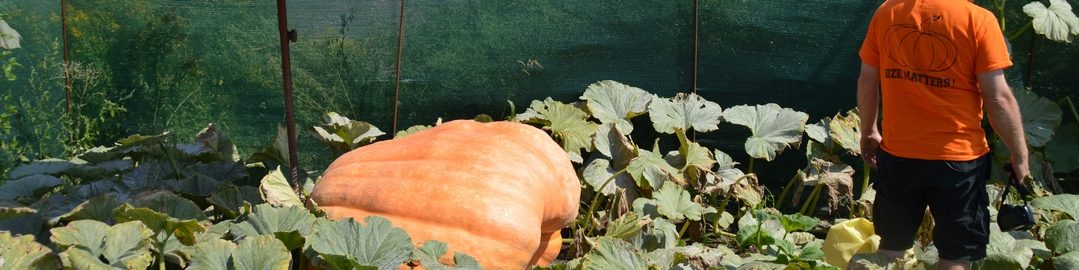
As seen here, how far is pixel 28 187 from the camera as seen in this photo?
4.69 meters

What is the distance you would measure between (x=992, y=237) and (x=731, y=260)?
3.15ft

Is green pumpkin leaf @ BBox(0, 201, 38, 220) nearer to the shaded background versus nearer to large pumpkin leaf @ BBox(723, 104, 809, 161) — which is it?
the shaded background

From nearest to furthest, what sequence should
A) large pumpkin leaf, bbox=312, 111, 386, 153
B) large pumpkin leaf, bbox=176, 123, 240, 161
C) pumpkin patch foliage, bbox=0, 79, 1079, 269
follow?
pumpkin patch foliage, bbox=0, 79, 1079, 269 < large pumpkin leaf, bbox=176, 123, 240, 161 < large pumpkin leaf, bbox=312, 111, 386, 153

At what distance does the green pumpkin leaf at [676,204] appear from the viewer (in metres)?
4.93

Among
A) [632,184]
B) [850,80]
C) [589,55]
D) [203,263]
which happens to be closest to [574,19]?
[589,55]

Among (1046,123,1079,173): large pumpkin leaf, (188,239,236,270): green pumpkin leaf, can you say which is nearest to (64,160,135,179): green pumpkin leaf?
(188,239,236,270): green pumpkin leaf

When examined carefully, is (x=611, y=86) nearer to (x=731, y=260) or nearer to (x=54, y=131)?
(x=731, y=260)

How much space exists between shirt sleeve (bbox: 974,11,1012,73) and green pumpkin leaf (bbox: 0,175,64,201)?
11.3 ft

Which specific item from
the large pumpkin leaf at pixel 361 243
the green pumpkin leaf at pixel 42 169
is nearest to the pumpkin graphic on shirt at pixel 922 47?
the large pumpkin leaf at pixel 361 243

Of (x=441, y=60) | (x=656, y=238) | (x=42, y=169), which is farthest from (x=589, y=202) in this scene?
(x=42, y=169)

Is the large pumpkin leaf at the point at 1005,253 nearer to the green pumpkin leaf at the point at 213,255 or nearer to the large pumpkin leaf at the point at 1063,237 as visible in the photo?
the large pumpkin leaf at the point at 1063,237

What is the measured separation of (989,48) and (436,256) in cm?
181

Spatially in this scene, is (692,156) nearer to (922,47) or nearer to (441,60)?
Answer: (441,60)

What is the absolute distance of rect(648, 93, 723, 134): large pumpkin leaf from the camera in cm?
535
